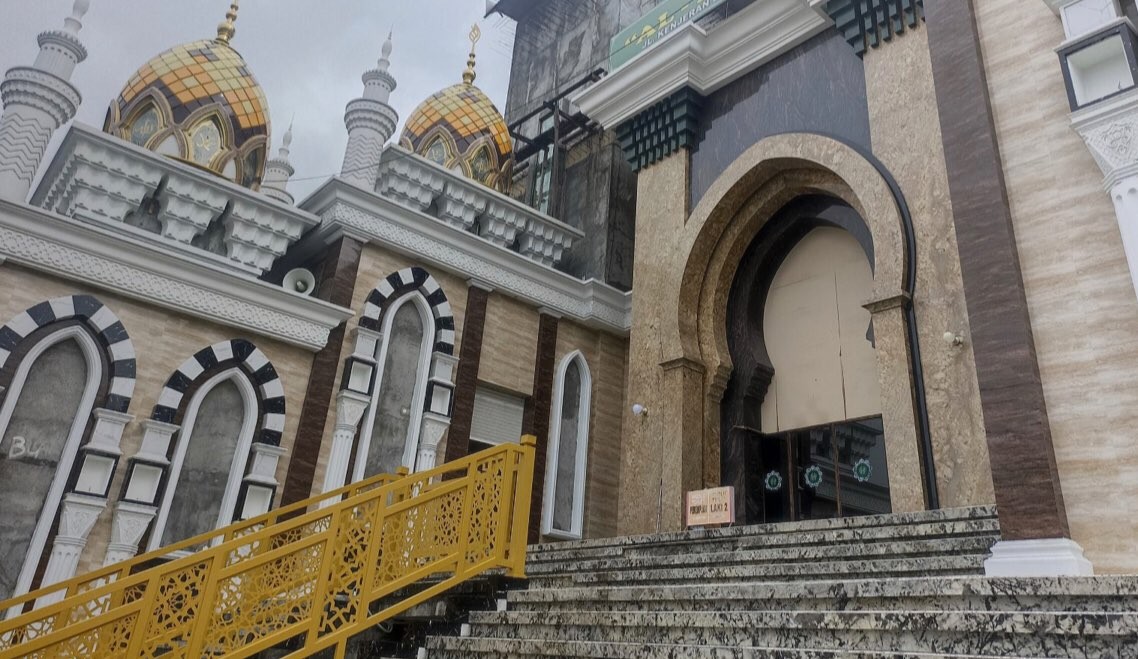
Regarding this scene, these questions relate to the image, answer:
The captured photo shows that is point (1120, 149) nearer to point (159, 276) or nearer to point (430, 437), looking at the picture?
point (430, 437)

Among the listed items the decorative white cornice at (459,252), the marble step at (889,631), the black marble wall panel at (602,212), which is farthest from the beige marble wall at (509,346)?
the marble step at (889,631)

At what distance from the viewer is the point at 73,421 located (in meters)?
6.92

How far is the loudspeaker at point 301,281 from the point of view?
8.95 metres

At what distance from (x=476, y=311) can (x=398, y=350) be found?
1.17 meters

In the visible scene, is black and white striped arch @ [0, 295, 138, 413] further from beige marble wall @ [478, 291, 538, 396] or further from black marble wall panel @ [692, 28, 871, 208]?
black marble wall panel @ [692, 28, 871, 208]

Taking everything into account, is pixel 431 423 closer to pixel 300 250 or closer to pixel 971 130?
pixel 300 250

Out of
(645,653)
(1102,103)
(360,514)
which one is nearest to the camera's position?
(645,653)

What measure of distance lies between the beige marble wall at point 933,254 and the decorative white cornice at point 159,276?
18.9 feet

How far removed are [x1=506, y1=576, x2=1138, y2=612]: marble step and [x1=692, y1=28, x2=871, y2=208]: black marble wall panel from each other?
563 cm

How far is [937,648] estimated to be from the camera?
285 cm

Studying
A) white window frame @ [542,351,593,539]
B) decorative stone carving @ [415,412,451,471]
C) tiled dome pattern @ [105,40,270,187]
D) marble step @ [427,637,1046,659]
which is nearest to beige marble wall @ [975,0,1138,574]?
marble step @ [427,637,1046,659]

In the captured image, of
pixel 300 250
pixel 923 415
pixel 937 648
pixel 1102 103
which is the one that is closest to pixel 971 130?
pixel 1102 103

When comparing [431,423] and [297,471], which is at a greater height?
[431,423]

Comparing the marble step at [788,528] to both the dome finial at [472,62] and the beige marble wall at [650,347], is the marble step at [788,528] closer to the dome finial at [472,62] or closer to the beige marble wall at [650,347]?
the beige marble wall at [650,347]
